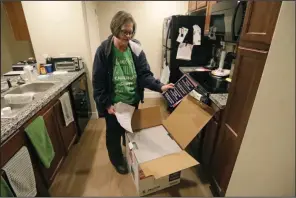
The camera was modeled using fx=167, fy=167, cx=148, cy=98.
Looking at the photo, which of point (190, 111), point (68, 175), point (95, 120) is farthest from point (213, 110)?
point (95, 120)

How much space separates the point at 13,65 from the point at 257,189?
2670 millimetres

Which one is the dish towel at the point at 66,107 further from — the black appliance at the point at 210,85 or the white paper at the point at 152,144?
the black appliance at the point at 210,85

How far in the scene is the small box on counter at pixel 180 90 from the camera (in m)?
1.12

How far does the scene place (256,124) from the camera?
0.65 metres

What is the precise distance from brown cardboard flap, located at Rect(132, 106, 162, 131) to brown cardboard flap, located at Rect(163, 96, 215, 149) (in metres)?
0.13

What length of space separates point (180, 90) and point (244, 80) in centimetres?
40

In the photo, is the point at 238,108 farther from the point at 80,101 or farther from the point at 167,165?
the point at 80,101

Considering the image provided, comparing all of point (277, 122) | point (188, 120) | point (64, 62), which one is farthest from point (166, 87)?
point (64, 62)

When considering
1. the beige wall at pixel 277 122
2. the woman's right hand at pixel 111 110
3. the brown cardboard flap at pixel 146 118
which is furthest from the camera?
the brown cardboard flap at pixel 146 118

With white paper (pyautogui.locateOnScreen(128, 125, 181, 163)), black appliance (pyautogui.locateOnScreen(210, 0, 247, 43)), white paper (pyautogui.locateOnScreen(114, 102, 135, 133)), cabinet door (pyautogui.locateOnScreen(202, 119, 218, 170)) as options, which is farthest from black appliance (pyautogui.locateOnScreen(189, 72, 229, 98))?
white paper (pyautogui.locateOnScreen(114, 102, 135, 133))

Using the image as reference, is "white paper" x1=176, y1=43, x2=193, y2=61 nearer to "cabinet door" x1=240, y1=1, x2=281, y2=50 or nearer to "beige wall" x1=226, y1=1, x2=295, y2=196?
"cabinet door" x1=240, y1=1, x2=281, y2=50

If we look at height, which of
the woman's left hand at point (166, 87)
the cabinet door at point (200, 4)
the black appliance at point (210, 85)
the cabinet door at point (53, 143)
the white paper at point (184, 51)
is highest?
the cabinet door at point (200, 4)

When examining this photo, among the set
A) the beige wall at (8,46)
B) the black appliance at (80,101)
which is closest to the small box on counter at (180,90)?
the black appliance at (80,101)

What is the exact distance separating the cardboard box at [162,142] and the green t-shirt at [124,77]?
0.19 metres
